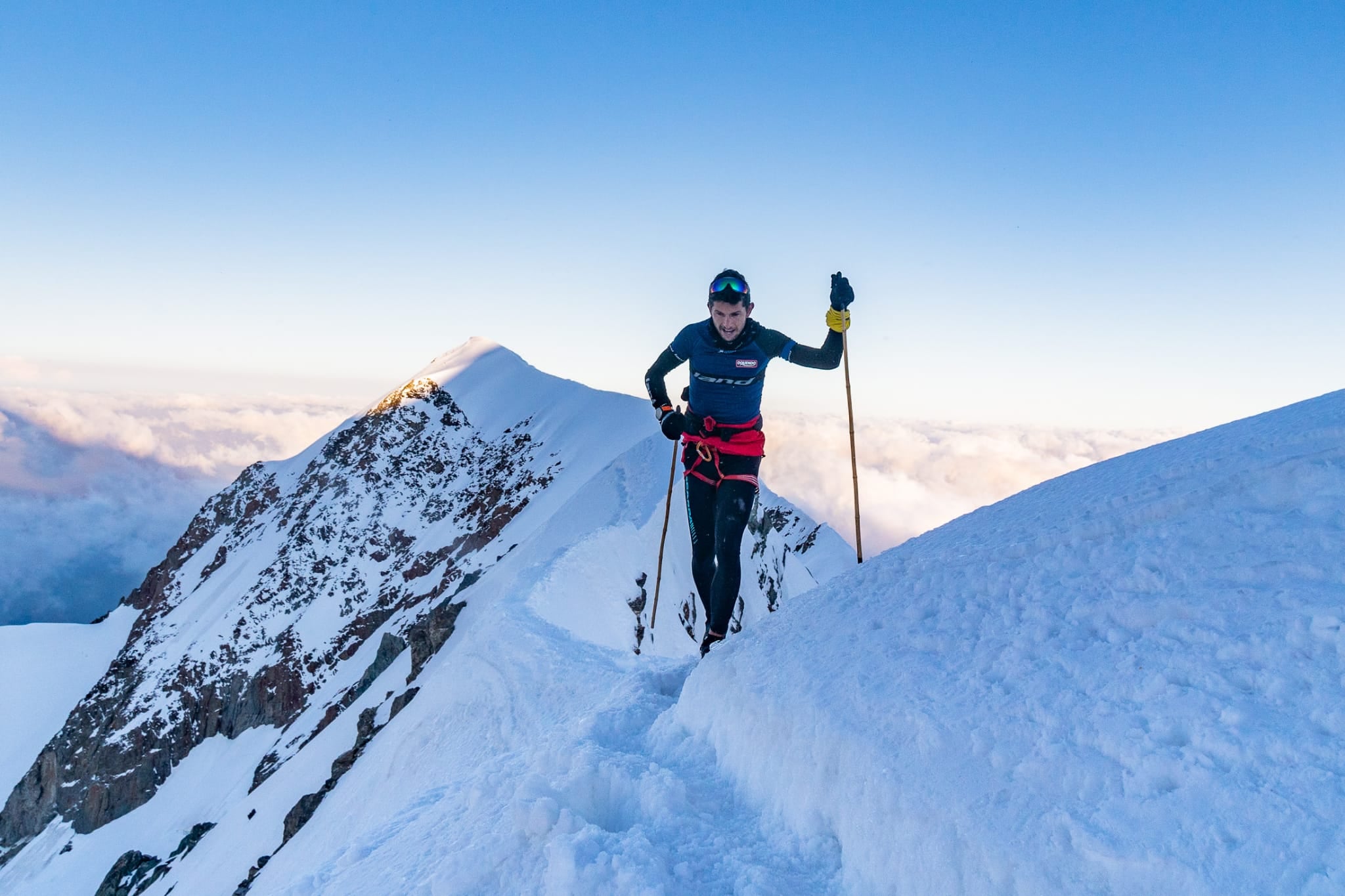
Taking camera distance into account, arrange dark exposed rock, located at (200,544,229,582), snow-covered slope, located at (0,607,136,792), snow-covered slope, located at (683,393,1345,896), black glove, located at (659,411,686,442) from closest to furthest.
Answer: snow-covered slope, located at (683,393,1345,896)
black glove, located at (659,411,686,442)
snow-covered slope, located at (0,607,136,792)
dark exposed rock, located at (200,544,229,582)

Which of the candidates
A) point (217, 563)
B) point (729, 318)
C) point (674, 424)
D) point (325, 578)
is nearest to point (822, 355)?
point (729, 318)

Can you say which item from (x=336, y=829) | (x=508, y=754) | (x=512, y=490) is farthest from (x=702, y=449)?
(x=512, y=490)

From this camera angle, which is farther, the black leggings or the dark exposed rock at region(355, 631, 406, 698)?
the dark exposed rock at region(355, 631, 406, 698)

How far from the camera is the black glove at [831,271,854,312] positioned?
278 inches

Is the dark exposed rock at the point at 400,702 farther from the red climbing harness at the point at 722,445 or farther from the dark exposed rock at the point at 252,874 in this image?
the red climbing harness at the point at 722,445

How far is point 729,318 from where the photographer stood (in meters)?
6.64

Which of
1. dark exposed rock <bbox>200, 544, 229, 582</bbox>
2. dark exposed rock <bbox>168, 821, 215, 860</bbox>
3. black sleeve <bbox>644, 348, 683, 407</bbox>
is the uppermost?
black sleeve <bbox>644, 348, 683, 407</bbox>

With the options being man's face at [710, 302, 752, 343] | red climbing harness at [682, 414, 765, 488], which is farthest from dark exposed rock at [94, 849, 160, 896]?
man's face at [710, 302, 752, 343]

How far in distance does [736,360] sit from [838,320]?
1.14 meters

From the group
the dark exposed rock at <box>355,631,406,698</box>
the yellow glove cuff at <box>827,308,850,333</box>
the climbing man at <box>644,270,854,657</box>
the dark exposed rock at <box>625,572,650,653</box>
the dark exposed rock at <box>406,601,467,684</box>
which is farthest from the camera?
the dark exposed rock at <box>355,631,406,698</box>

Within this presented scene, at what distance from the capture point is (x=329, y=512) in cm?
6241

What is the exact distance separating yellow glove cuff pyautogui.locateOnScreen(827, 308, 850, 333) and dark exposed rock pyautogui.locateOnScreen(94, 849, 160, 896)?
44744mm

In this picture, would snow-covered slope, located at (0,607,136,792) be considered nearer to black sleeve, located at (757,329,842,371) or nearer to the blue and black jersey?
the blue and black jersey

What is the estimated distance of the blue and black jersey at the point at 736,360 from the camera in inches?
268
